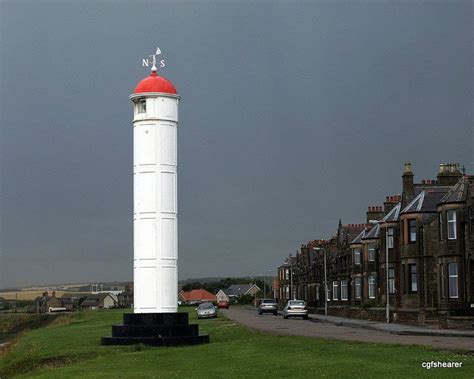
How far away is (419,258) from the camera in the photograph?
5416 cm

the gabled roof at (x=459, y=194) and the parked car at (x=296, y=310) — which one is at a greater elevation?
the gabled roof at (x=459, y=194)

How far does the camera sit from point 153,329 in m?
32.0

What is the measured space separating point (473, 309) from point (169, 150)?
62.1 ft

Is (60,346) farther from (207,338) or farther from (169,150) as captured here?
(169,150)

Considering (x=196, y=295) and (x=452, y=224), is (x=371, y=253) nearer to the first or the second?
(x=452, y=224)

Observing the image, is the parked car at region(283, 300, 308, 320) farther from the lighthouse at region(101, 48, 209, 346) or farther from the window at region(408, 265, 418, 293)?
the lighthouse at region(101, 48, 209, 346)

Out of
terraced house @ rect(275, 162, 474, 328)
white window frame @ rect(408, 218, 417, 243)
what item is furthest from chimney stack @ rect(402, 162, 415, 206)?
white window frame @ rect(408, 218, 417, 243)

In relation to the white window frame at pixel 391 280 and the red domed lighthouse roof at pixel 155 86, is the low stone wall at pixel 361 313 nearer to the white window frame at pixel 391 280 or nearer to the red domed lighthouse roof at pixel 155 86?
the white window frame at pixel 391 280

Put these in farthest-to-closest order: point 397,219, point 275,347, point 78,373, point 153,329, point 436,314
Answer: point 397,219, point 436,314, point 153,329, point 275,347, point 78,373

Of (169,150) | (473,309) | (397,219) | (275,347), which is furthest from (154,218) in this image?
(397,219)

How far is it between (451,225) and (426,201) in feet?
24.1

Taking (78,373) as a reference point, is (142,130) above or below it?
above

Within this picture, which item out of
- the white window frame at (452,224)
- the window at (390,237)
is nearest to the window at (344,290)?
the window at (390,237)

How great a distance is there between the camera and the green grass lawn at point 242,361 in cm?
2092
